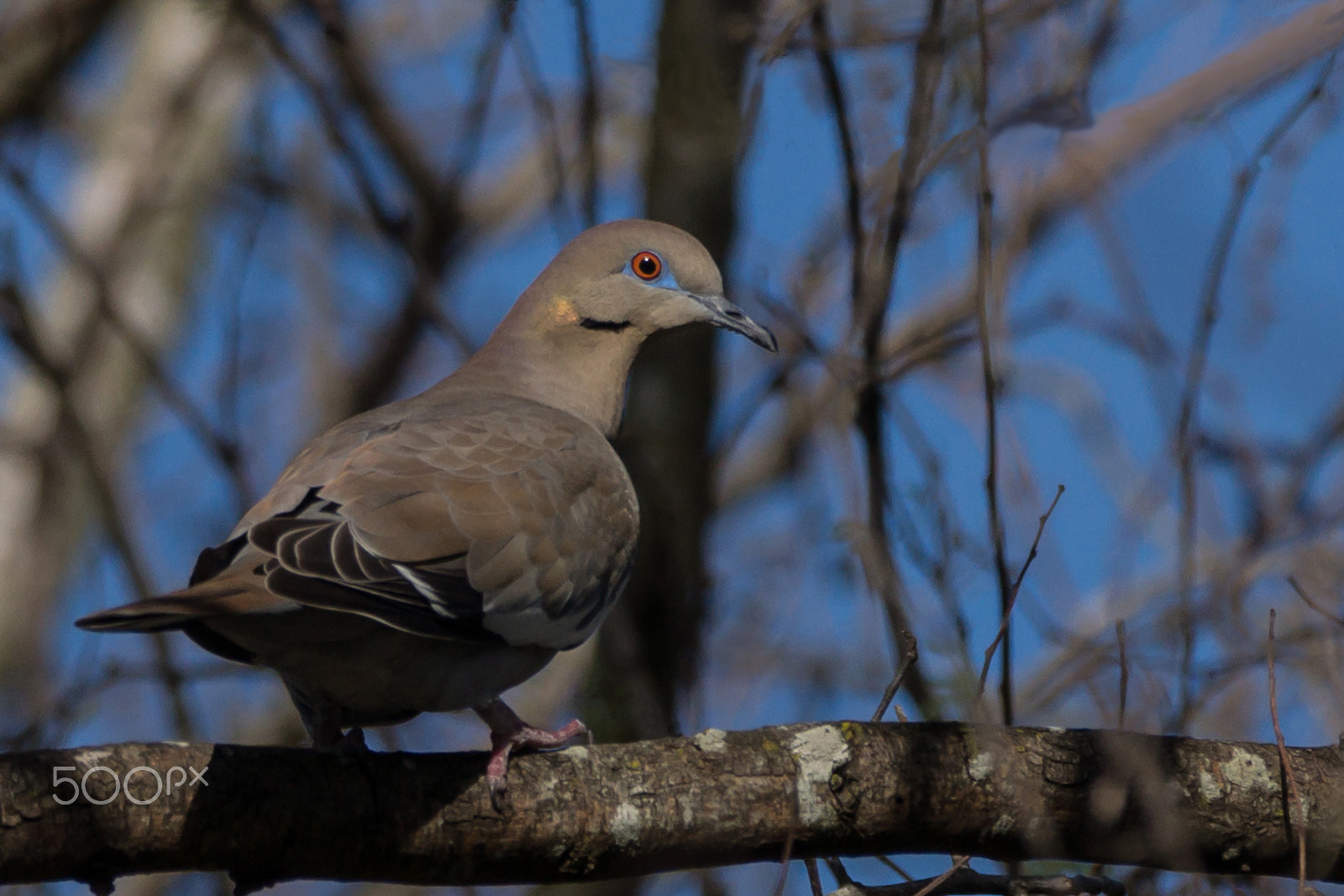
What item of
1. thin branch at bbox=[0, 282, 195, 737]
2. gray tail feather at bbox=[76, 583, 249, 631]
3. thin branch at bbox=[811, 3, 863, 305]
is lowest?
gray tail feather at bbox=[76, 583, 249, 631]

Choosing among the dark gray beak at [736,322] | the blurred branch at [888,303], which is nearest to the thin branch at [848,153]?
the blurred branch at [888,303]

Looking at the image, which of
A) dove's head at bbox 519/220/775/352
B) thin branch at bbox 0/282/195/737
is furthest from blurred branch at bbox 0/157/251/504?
dove's head at bbox 519/220/775/352

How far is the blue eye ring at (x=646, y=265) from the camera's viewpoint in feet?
15.4

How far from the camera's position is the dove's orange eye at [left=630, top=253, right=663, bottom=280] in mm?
4684

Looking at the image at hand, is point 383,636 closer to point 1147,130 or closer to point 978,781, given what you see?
point 978,781

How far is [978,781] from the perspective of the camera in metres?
3.12

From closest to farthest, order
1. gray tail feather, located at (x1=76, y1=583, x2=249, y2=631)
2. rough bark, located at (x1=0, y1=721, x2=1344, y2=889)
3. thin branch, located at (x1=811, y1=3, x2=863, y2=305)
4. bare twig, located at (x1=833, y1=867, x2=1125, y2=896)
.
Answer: gray tail feather, located at (x1=76, y1=583, x2=249, y2=631)
rough bark, located at (x1=0, y1=721, x2=1344, y2=889)
bare twig, located at (x1=833, y1=867, x2=1125, y2=896)
thin branch, located at (x1=811, y1=3, x2=863, y2=305)

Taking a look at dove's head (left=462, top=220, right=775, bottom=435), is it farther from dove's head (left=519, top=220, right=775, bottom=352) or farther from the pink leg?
the pink leg

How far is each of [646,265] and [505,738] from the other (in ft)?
Result: 6.44

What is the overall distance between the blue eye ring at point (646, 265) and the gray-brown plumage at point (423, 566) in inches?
22.5

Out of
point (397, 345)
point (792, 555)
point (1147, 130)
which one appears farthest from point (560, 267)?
point (397, 345)

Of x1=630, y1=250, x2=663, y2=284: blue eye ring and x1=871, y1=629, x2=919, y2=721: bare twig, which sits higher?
x1=630, y1=250, x2=663, y2=284: blue eye ring

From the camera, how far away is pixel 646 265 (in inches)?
185

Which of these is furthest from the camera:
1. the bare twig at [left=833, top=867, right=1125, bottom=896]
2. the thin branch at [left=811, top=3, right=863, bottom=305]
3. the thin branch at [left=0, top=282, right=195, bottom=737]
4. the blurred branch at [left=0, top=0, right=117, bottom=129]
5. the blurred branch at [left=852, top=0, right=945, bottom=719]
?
the blurred branch at [left=0, top=0, right=117, bottom=129]
